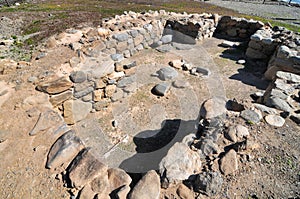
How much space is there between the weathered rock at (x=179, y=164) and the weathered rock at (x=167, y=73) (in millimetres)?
4071

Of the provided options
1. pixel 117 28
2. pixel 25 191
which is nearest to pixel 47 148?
pixel 25 191

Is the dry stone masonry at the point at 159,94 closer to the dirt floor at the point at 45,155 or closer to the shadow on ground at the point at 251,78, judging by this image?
the dirt floor at the point at 45,155

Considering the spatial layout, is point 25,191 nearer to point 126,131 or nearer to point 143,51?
point 126,131

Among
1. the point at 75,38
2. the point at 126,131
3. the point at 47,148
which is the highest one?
the point at 75,38

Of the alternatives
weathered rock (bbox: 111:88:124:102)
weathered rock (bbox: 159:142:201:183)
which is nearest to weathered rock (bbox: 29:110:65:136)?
weathered rock (bbox: 159:142:201:183)

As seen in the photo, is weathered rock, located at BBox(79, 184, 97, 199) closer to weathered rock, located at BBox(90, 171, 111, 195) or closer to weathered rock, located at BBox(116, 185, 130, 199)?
weathered rock, located at BBox(90, 171, 111, 195)

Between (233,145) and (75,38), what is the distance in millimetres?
6090

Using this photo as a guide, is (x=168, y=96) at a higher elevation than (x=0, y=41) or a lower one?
lower

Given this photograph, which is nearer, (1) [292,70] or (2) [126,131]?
(2) [126,131]

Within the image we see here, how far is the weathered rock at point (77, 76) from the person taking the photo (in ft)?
16.8

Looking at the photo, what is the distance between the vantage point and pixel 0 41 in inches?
348

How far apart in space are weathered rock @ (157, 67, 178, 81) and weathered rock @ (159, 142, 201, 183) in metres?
4.07

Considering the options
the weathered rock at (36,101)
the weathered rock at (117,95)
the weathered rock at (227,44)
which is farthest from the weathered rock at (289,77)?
the weathered rock at (36,101)

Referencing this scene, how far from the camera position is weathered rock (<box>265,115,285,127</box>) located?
160 inches
